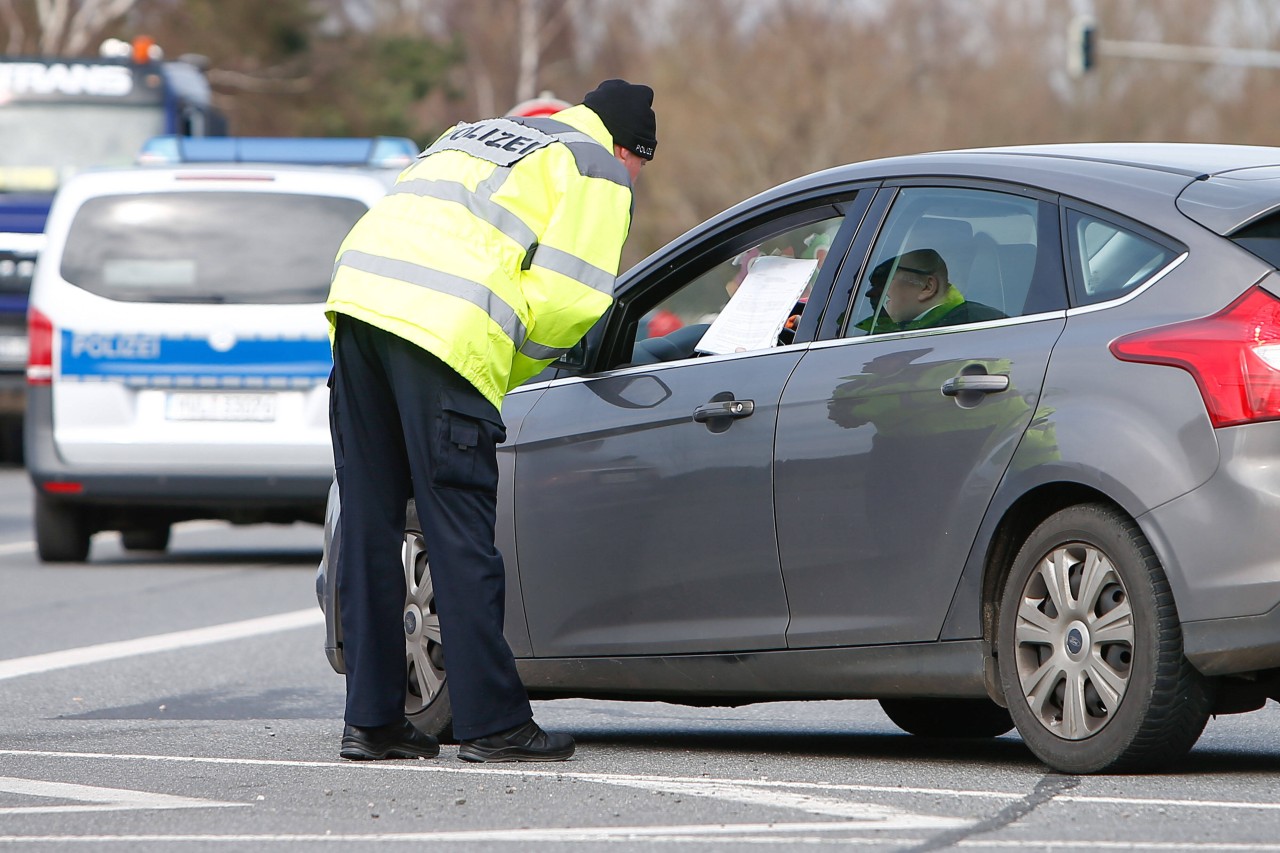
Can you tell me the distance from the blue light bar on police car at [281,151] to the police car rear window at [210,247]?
1.88 m

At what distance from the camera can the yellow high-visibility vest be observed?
224 inches

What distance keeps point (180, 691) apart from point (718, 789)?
326cm

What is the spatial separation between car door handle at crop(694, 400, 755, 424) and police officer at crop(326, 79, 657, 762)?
400 mm

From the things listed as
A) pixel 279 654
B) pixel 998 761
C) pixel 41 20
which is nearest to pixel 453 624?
pixel 998 761

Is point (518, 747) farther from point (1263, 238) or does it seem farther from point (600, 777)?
point (1263, 238)

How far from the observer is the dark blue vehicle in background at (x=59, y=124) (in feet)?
68.5

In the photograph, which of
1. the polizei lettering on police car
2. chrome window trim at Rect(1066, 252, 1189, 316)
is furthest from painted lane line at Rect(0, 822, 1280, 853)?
the polizei lettering on police car

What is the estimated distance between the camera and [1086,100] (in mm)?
50688

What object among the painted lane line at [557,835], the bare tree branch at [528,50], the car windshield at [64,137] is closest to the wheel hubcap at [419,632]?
the painted lane line at [557,835]

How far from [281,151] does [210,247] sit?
289 cm

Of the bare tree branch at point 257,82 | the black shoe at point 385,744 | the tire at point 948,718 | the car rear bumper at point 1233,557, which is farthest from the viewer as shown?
the bare tree branch at point 257,82

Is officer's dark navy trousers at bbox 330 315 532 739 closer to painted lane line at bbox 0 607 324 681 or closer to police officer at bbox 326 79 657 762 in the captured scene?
police officer at bbox 326 79 657 762

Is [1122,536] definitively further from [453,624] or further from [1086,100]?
[1086,100]

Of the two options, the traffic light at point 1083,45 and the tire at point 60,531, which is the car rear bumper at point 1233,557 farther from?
the traffic light at point 1083,45
